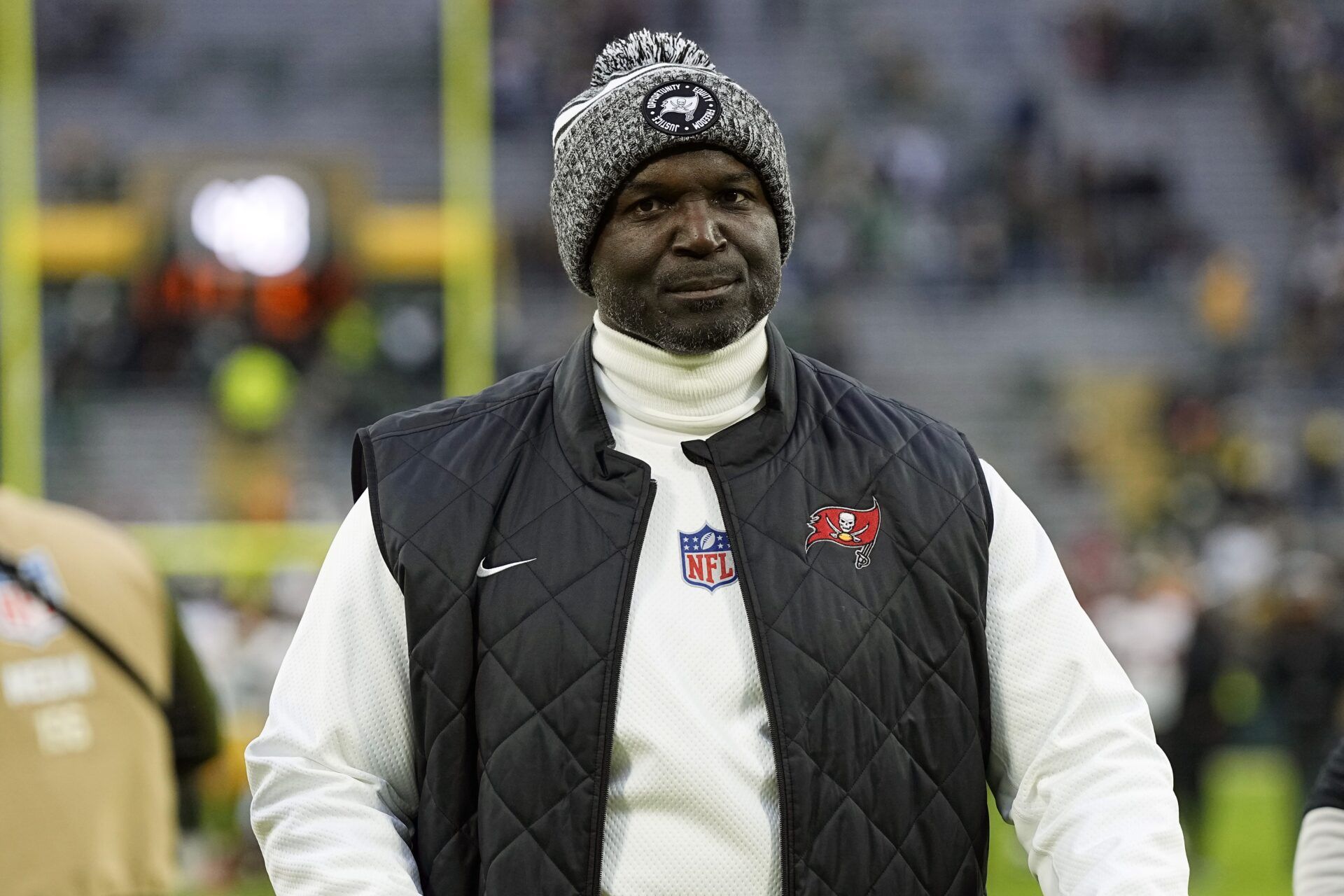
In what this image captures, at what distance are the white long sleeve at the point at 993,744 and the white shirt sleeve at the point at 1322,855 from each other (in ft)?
1.69

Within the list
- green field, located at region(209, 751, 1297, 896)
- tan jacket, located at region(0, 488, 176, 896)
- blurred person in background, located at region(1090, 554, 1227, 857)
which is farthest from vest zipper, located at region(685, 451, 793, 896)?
blurred person in background, located at region(1090, 554, 1227, 857)

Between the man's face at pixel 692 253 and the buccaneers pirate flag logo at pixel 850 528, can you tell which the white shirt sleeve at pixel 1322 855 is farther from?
the man's face at pixel 692 253

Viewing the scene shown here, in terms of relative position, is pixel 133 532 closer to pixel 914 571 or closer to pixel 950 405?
pixel 950 405

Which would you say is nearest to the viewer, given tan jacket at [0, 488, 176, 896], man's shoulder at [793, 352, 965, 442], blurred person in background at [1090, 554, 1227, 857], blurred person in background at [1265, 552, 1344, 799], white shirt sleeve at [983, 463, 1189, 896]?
white shirt sleeve at [983, 463, 1189, 896]

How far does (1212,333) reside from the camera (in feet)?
43.6

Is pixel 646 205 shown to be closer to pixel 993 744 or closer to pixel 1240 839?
pixel 993 744

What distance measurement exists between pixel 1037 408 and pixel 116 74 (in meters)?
6.43

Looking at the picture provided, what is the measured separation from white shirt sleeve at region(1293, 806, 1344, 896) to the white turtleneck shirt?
1.61ft

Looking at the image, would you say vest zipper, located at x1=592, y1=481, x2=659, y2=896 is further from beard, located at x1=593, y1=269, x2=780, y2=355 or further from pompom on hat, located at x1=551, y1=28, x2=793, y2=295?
pompom on hat, located at x1=551, y1=28, x2=793, y2=295

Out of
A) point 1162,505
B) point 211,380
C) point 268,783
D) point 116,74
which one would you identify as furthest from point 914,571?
point 116,74

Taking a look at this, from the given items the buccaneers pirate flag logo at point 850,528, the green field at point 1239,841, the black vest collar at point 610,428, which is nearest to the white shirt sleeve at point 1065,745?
the buccaneers pirate flag logo at point 850,528

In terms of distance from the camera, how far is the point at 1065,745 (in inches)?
67.1

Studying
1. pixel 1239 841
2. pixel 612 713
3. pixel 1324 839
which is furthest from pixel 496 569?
pixel 1239 841

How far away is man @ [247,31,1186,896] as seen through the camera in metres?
1.69
